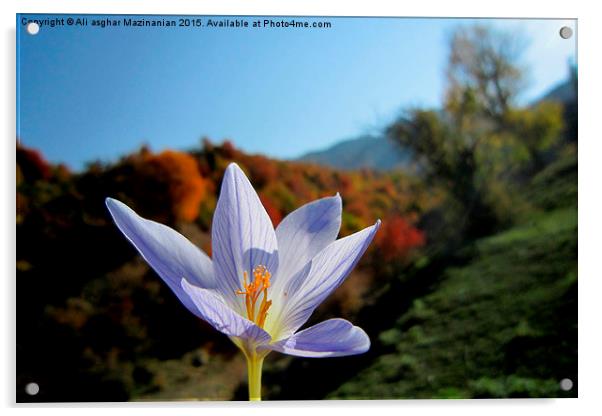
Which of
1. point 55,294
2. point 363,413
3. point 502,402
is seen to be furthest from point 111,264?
point 502,402

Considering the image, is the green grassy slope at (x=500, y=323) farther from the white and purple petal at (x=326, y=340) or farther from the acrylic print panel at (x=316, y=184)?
the white and purple petal at (x=326, y=340)

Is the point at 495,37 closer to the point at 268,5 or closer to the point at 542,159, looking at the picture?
the point at 542,159

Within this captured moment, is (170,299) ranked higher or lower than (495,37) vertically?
lower

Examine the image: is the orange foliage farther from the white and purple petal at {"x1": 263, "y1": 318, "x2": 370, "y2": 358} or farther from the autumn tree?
the white and purple petal at {"x1": 263, "y1": 318, "x2": 370, "y2": 358}

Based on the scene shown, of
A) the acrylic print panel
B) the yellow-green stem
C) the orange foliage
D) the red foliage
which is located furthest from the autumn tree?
the yellow-green stem

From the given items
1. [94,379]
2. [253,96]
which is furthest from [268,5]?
[94,379]

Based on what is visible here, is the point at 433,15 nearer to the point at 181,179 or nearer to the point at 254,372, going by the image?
the point at 181,179

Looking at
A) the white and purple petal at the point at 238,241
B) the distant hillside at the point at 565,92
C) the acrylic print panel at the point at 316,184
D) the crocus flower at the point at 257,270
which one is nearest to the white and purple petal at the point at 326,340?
the crocus flower at the point at 257,270

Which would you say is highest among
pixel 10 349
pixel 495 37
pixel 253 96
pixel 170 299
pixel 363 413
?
pixel 495 37
